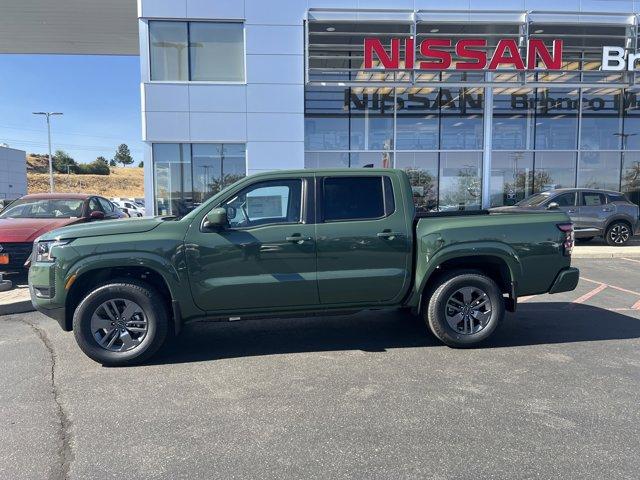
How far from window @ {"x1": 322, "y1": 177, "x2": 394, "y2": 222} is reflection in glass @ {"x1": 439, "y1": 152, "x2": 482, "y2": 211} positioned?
46.1ft

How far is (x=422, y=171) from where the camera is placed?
61.4 feet

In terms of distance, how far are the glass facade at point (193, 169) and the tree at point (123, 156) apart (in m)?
124

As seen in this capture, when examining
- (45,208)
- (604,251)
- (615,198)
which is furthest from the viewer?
(615,198)

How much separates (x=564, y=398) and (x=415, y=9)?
15.3 meters

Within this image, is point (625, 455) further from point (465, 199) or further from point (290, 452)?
point (465, 199)

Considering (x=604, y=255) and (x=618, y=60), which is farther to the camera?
(x=618, y=60)

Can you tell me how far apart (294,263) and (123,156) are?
137m

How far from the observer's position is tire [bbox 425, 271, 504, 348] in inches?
203

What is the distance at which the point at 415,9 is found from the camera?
1633 centimetres

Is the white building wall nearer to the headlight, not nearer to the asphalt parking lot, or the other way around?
the headlight

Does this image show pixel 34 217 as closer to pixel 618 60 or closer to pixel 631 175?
pixel 618 60

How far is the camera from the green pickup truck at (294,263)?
4707mm

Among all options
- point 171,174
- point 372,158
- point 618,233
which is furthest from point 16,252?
point 618,233

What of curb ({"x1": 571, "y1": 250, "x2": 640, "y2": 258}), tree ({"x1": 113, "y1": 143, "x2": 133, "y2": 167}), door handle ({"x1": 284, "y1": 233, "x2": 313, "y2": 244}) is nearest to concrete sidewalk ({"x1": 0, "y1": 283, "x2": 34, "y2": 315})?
door handle ({"x1": 284, "y1": 233, "x2": 313, "y2": 244})
